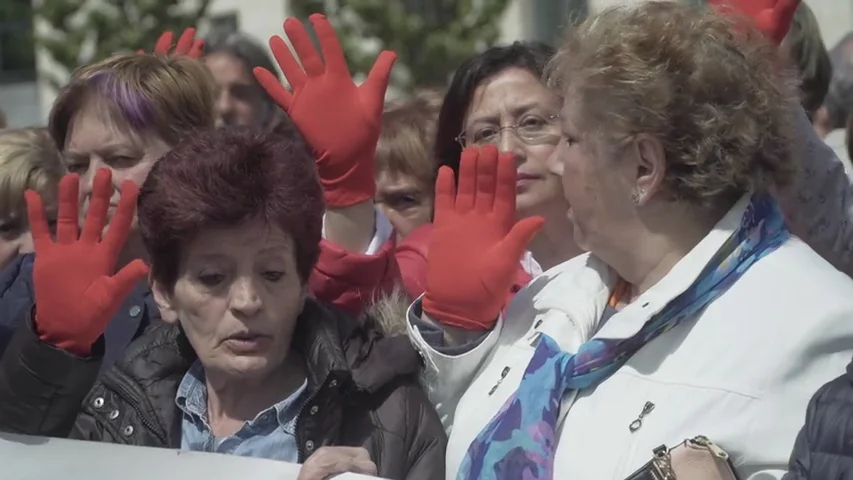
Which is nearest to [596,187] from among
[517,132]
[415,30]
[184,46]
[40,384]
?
[517,132]

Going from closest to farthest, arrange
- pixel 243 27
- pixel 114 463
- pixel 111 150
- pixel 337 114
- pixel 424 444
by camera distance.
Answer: pixel 114 463 < pixel 424 444 < pixel 337 114 < pixel 111 150 < pixel 243 27

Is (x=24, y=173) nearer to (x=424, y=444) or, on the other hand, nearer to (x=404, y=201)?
(x=404, y=201)

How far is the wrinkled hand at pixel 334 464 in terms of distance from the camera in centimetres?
227

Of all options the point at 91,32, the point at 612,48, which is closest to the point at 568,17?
the point at 612,48

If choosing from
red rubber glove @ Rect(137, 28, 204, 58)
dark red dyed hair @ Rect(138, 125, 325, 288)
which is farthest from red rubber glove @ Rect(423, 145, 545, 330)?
red rubber glove @ Rect(137, 28, 204, 58)

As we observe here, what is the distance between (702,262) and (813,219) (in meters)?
0.63

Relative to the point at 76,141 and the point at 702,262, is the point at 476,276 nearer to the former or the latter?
the point at 702,262

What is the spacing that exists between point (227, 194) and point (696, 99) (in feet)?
2.79

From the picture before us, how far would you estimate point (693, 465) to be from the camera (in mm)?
2090

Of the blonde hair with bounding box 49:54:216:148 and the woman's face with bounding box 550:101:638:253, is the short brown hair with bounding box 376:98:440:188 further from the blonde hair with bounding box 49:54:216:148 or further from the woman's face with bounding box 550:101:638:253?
the woman's face with bounding box 550:101:638:253

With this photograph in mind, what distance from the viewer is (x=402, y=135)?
3.97 meters

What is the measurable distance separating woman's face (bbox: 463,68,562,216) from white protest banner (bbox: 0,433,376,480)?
40.9 inches

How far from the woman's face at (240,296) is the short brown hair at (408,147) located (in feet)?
4.56

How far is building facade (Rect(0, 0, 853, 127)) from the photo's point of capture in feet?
33.4
